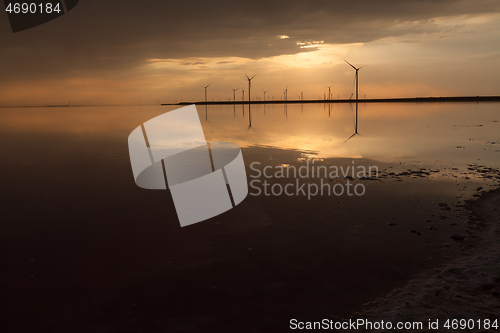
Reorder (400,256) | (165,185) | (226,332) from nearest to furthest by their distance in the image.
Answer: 1. (226,332)
2. (400,256)
3. (165,185)

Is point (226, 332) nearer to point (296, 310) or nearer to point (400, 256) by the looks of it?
point (296, 310)

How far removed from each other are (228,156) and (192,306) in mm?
16846

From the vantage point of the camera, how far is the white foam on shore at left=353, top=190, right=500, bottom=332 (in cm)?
614

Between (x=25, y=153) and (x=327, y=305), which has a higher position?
(x=25, y=153)

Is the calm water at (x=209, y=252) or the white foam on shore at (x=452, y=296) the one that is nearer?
the white foam on shore at (x=452, y=296)

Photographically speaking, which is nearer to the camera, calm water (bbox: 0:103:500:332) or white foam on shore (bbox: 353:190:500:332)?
white foam on shore (bbox: 353:190:500:332)

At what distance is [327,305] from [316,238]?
324 cm

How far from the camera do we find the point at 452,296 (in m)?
6.69

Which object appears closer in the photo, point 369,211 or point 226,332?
point 226,332

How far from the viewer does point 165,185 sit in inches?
632

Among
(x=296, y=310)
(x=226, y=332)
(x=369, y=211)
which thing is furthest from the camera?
(x=369, y=211)

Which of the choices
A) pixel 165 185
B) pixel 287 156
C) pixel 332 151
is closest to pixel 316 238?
pixel 165 185

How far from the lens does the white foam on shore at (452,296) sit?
6.14m

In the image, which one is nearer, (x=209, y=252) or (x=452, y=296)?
(x=452, y=296)
